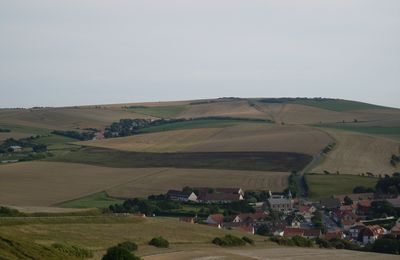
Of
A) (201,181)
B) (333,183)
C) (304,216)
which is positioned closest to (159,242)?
(304,216)

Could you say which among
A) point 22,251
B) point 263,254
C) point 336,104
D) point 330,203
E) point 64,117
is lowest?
point 330,203

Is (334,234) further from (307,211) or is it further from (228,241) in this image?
(228,241)

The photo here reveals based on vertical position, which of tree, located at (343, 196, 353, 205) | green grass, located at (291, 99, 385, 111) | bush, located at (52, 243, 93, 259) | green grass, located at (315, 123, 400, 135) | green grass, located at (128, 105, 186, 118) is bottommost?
tree, located at (343, 196, 353, 205)

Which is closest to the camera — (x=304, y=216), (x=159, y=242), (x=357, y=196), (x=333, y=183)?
(x=159, y=242)

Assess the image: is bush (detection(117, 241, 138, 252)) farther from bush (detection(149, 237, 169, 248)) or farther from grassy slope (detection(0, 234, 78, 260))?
grassy slope (detection(0, 234, 78, 260))

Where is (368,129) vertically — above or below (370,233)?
above

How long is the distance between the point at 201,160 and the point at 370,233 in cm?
3925

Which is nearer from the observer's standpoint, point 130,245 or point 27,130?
point 130,245

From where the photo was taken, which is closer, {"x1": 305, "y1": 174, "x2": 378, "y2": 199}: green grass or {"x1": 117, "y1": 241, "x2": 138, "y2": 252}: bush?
{"x1": 117, "y1": 241, "x2": 138, "y2": 252}: bush

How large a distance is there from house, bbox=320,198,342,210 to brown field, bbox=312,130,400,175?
33.9 feet

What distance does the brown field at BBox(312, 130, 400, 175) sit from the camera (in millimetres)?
96188

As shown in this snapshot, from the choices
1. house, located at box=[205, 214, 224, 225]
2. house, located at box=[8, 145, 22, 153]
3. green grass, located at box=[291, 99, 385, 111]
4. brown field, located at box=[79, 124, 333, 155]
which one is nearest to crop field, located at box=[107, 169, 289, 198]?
house, located at box=[205, 214, 224, 225]

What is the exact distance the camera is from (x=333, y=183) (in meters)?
87.8

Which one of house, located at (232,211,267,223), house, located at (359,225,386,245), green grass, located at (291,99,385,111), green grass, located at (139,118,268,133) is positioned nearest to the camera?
house, located at (359,225,386,245)
